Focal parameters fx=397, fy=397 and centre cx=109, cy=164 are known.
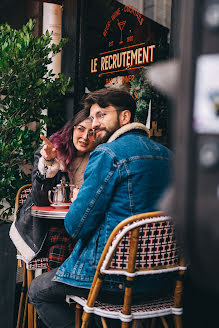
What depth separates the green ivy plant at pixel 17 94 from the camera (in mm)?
2996

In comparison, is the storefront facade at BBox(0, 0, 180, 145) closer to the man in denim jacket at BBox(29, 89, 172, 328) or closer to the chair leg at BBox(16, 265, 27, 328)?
the man in denim jacket at BBox(29, 89, 172, 328)

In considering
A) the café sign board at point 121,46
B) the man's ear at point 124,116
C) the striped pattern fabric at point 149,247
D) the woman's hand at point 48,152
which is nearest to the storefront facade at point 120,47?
the café sign board at point 121,46

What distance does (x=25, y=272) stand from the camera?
296cm

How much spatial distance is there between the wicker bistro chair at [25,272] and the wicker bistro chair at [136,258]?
3.37 ft

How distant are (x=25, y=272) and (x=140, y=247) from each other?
1513mm

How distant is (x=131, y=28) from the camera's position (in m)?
3.45

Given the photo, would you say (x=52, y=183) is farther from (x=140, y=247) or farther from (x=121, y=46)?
(x=121, y=46)

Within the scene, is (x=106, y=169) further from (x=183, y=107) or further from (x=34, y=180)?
(x=183, y=107)

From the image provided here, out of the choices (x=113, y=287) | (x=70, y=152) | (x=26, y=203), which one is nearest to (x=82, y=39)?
(x=70, y=152)

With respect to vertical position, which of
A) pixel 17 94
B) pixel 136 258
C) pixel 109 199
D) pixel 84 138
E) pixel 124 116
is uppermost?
pixel 17 94

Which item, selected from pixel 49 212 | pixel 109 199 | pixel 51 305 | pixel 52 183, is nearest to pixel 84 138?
pixel 52 183

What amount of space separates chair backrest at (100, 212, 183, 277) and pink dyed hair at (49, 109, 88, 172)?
1268 millimetres

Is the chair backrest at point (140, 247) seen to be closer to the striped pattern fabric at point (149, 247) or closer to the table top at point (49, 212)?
the striped pattern fabric at point (149, 247)

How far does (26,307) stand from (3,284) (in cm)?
24
